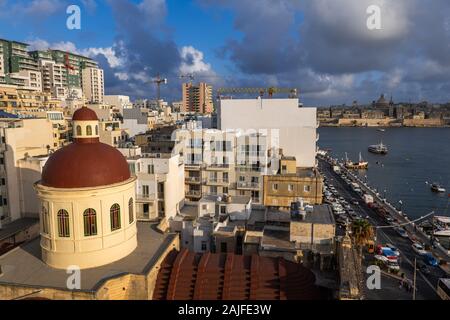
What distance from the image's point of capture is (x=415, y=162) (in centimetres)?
11175

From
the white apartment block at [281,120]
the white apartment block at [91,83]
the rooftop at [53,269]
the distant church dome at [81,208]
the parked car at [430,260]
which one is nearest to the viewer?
the rooftop at [53,269]

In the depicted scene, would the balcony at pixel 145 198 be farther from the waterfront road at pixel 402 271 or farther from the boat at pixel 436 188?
the boat at pixel 436 188

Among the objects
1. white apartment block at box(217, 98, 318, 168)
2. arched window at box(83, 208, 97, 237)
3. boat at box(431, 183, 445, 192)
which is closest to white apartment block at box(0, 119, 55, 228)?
arched window at box(83, 208, 97, 237)

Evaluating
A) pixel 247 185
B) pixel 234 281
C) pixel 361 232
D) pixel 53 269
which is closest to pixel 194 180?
pixel 247 185

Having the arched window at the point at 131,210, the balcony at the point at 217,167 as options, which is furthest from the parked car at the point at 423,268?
the arched window at the point at 131,210

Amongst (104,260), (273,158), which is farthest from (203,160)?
(104,260)

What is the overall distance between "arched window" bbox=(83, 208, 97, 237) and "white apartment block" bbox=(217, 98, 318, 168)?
149ft

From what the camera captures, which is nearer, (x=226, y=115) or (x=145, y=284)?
(x=145, y=284)

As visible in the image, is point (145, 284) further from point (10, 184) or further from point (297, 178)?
point (297, 178)

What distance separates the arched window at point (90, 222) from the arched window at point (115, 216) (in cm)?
96

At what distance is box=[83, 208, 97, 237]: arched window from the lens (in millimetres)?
19095

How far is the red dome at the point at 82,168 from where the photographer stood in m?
18.9

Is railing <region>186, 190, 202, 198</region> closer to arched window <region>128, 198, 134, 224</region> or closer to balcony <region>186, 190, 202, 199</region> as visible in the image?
balcony <region>186, 190, 202, 199</region>

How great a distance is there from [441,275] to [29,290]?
113 feet
